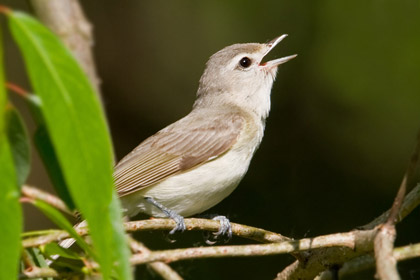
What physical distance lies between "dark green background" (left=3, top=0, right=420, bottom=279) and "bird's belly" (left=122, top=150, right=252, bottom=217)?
90cm

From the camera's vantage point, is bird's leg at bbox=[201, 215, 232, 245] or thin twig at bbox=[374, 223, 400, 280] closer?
thin twig at bbox=[374, 223, 400, 280]

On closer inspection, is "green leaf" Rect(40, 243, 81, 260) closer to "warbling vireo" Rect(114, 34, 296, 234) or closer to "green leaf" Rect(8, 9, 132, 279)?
"green leaf" Rect(8, 9, 132, 279)

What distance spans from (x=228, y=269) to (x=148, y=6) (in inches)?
122

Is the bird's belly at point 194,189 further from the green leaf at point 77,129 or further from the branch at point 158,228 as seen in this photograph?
the green leaf at point 77,129

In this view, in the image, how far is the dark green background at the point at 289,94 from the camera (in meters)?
5.50

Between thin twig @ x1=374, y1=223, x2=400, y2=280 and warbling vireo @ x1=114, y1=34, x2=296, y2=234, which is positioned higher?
warbling vireo @ x1=114, y1=34, x2=296, y2=234

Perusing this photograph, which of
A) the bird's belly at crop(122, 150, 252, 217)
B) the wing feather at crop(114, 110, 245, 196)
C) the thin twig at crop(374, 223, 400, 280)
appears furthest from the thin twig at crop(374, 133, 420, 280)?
the wing feather at crop(114, 110, 245, 196)

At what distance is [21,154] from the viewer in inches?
61.7

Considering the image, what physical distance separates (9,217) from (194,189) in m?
2.49

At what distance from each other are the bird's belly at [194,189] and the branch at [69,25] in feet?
2.96

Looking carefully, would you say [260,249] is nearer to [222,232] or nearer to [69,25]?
[222,232]

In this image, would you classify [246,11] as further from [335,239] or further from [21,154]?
[21,154]

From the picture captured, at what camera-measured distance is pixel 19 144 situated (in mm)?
1576

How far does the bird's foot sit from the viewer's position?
3.50 m
